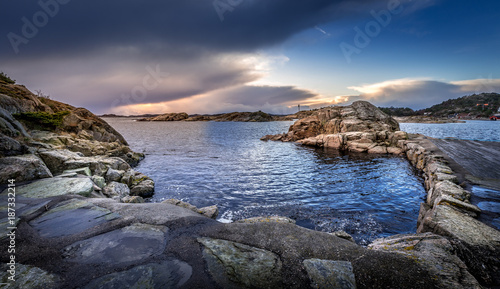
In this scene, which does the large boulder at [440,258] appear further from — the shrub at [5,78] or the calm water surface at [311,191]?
the shrub at [5,78]

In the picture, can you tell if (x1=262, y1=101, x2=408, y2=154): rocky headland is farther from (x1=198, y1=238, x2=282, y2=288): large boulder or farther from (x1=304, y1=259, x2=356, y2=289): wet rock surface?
(x1=198, y1=238, x2=282, y2=288): large boulder

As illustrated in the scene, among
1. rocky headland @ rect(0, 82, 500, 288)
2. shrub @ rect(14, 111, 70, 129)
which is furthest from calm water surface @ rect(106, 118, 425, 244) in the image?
shrub @ rect(14, 111, 70, 129)

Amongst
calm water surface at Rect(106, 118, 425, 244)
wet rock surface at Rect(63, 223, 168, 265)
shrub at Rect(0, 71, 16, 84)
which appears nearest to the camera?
wet rock surface at Rect(63, 223, 168, 265)

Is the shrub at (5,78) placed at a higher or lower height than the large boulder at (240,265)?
higher

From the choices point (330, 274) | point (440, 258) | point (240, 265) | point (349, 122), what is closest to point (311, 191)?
point (440, 258)

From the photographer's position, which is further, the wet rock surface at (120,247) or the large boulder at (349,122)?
the large boulder at (349,122)

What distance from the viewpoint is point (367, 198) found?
1188 centimetres

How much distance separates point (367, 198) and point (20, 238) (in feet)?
45.9

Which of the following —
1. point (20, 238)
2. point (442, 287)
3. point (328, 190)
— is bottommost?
point (328, 190)

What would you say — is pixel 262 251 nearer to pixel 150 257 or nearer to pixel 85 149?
pixel 150 257

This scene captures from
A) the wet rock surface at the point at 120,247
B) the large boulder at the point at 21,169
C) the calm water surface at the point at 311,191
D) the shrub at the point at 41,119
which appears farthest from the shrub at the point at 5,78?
the wet rock surface at the point at 120,247

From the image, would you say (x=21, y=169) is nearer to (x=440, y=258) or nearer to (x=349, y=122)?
(x=440, y=258)

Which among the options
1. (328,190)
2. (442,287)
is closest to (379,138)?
(328,190)

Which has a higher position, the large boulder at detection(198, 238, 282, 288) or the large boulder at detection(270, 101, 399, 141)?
the large boulder at detection(270, 101, 399, 141)
